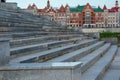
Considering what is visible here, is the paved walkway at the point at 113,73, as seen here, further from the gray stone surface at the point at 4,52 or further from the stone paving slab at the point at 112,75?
the gray stone surface at the point at 4,52

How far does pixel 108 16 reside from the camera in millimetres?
119188

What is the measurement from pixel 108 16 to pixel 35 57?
377 ft

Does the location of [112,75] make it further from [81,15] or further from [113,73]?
[81,15]

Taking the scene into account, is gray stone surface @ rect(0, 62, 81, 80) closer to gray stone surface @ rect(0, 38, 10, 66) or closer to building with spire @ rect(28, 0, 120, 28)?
gray stone surface @ rect(0, 38, 10, 66)

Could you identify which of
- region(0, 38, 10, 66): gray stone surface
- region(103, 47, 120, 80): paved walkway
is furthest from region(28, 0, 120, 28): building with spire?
region(0, 38, 10, 66): gray stone surface

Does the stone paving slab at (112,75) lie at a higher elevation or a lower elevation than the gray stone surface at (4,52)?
lower

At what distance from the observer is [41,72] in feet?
13.7

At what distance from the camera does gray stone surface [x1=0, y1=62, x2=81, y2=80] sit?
4.11 m

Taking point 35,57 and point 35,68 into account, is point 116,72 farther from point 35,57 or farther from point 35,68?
point 35,68

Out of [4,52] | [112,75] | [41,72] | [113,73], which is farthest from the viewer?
[113,73]

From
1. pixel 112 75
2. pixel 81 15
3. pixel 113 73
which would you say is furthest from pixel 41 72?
pixel 81 15

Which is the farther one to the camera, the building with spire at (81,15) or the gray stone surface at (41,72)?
the building with spire at (81,15)

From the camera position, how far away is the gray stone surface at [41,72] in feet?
13.5

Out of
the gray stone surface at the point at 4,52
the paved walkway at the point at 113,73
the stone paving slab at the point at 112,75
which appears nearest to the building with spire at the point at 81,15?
the paved walkway at the point at 113,73
